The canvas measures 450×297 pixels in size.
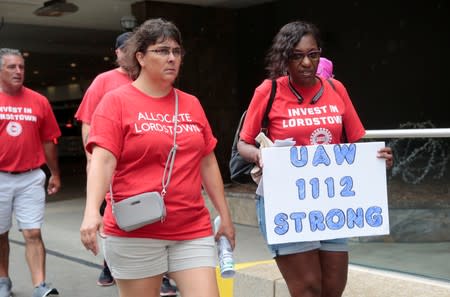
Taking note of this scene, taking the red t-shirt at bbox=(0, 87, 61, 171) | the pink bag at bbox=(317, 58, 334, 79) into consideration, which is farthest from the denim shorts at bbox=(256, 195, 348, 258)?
the red t-shirt at bbox=(0, 87, 61, 171)

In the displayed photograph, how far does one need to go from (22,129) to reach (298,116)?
307 centimetres

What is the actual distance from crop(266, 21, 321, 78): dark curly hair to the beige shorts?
3.17 feet

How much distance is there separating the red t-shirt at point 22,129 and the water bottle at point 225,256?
8.94 feet

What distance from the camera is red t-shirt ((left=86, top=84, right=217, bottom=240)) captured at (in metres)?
2.93

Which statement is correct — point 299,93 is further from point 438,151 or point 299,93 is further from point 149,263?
point 438,151

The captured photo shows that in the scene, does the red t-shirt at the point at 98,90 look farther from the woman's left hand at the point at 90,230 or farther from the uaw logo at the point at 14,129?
the woman's left hand at the point at 90,230

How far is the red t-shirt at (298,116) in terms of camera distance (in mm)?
3264

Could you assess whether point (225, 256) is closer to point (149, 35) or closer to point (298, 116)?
point (298, 116)

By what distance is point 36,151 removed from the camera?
5598mm

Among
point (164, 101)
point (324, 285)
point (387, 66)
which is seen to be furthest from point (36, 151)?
point (387, 66)

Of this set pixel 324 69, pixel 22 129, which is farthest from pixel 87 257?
pixel 324 69

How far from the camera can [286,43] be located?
327 cm

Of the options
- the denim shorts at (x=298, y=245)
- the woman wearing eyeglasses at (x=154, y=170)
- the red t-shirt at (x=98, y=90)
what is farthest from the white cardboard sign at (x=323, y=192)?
the red t-shirt at (x=98, y=90)

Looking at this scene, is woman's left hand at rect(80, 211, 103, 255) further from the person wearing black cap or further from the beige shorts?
the person wearing black cap
